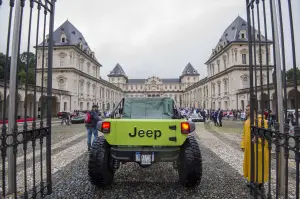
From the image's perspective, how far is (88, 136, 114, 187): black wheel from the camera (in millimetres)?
4156

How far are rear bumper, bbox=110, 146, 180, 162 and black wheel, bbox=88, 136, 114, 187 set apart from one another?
29cm

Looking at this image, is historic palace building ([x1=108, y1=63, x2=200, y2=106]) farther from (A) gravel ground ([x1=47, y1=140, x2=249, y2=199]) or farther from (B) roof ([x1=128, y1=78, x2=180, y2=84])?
(A) gravel ground ([x1=47, y1=140, x2=249, y2=199])

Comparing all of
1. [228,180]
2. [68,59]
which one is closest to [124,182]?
[228,180]

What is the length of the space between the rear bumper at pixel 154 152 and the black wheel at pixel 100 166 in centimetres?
29

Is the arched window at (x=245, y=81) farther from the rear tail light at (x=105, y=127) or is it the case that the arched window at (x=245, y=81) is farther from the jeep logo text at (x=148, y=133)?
the rear tail light at (x=105, y=127)

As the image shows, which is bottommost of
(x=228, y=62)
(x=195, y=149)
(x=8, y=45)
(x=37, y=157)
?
(x=37, y=157)

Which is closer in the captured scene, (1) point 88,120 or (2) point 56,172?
(2) point 56,172

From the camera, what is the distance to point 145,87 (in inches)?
5285

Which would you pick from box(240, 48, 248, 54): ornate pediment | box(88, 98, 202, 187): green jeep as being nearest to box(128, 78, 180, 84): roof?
box(240, 48, 248, 54): ornate pediment

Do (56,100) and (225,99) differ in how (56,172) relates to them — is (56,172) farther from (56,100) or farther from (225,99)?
(225,99)

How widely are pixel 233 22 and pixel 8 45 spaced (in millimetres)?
58487

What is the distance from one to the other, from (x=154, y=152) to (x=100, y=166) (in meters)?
1.14

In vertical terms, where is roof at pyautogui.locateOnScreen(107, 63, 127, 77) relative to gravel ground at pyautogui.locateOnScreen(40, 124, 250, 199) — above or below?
above

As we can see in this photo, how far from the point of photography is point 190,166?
4.12 metres
